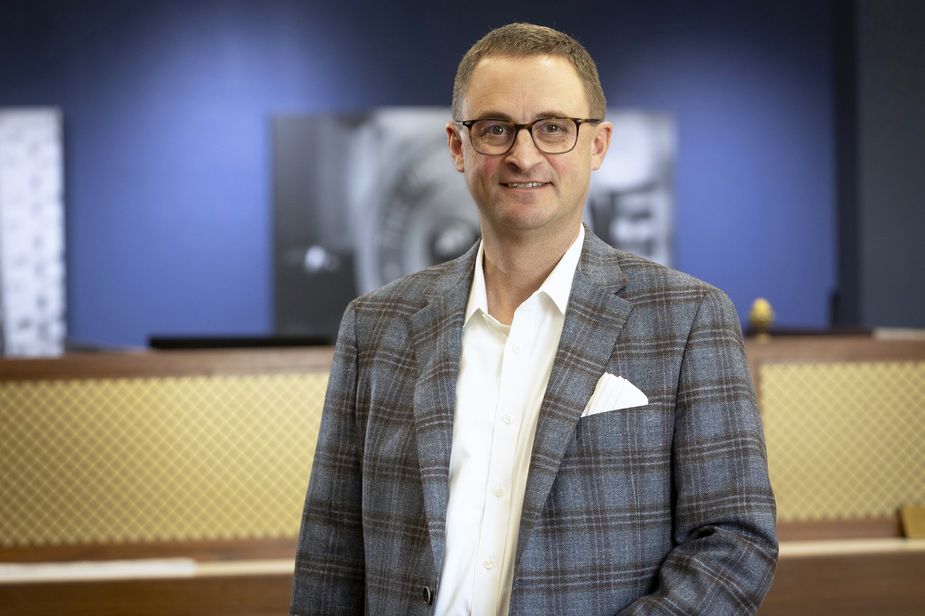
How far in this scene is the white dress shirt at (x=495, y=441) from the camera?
1.48 m

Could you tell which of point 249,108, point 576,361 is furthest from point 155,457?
point 249,108

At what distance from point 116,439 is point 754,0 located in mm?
4676

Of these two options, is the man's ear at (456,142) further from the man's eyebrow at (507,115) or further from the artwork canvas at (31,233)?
the artwork canvas at (31,233)

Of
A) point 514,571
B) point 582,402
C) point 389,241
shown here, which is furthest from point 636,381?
point 389,241

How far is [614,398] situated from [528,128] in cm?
A: 34

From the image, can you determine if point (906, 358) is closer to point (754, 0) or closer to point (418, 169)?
point (418, 169)

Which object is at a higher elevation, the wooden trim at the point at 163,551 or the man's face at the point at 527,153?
the man's face at the point at 527,153

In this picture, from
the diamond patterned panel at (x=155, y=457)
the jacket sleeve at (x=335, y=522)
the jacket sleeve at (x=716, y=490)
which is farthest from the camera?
the diamond patterned panel at (x=155, y=457)

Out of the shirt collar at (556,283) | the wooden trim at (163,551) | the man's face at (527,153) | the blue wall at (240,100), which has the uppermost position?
the blue wall at (240,100)

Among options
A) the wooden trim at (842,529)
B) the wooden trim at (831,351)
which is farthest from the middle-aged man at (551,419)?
the wooden trim at (842,529)

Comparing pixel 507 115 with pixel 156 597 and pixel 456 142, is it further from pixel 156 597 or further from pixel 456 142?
pixel 156 597

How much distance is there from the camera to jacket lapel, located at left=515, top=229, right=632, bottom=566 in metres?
1.44

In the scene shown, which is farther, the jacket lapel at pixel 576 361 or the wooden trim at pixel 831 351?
the wooden trim at pixel 831 351

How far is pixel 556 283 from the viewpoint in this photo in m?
1.56
